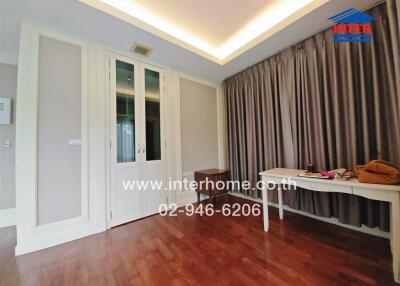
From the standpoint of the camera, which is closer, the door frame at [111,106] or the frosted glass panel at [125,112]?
the door frame at [111,106]

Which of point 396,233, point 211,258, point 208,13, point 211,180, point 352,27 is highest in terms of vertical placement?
point 208,13

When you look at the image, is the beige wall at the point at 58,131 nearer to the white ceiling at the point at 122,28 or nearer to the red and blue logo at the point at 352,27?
the white ceiling at the point at 122,28

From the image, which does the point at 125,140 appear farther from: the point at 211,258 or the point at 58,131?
the point at 211,258

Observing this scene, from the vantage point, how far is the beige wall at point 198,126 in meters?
3.15

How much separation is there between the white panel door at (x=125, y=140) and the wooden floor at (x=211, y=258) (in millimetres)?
350

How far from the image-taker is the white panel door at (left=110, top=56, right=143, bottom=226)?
2295 millimetres

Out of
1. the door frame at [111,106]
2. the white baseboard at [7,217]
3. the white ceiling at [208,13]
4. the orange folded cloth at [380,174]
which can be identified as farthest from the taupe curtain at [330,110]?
the white baseboard at [7,217]

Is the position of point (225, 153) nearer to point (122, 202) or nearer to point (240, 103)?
point (240, 103)

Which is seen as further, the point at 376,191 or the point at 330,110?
the point at 330,110

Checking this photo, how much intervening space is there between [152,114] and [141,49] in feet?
3.27

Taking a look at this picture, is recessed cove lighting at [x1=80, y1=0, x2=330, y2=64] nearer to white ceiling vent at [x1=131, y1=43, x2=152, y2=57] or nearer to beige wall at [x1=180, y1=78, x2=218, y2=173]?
white ceiling vent at [x1=131, y1=43, x2=152, y2=57]

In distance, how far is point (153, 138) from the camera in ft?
8.96

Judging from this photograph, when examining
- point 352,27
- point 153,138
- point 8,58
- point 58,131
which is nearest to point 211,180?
point 153,138

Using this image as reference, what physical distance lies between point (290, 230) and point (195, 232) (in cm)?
121
